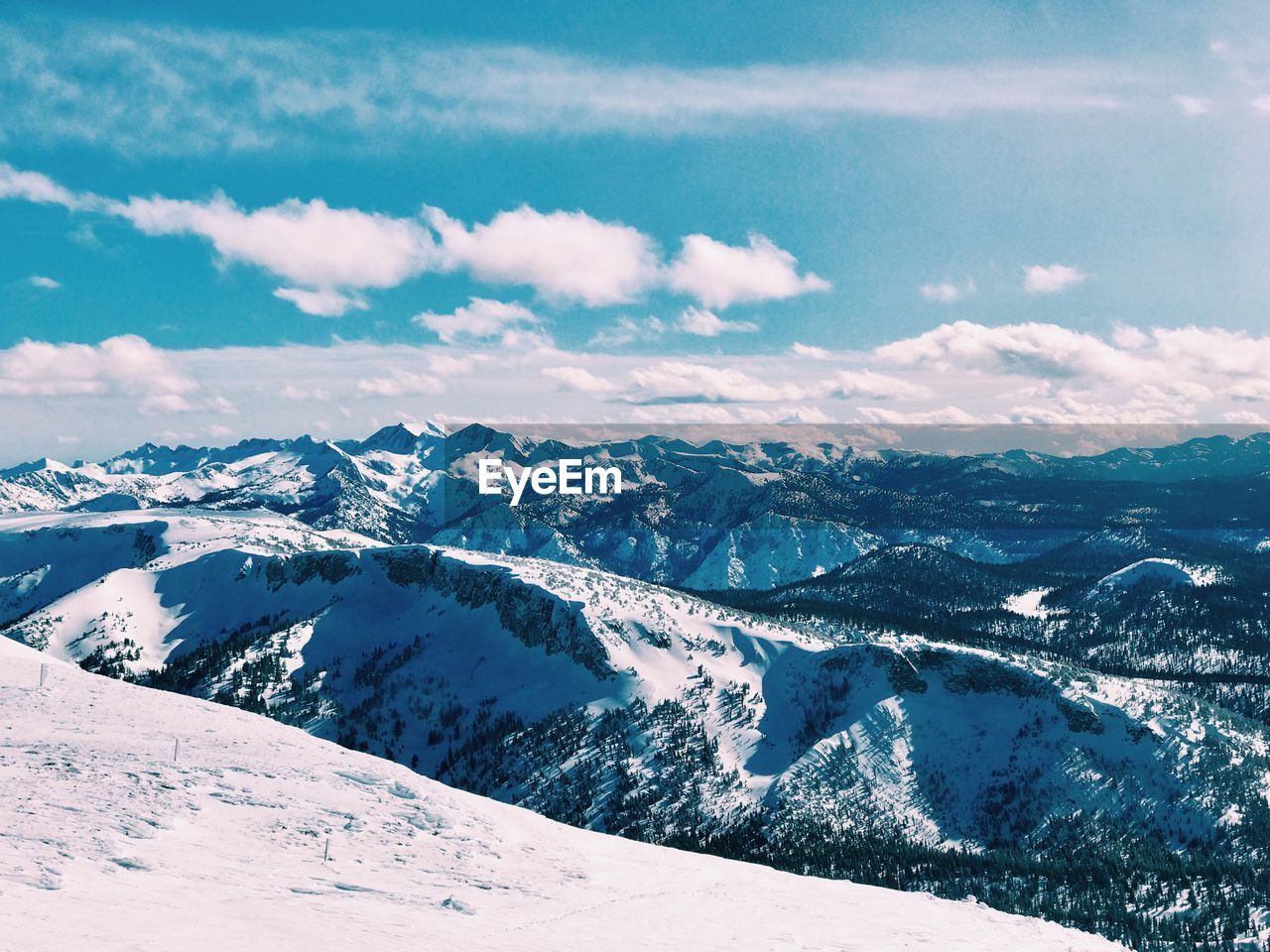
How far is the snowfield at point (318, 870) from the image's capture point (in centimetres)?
3662

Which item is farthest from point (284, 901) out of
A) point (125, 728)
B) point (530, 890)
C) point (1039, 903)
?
point (1039, 903)

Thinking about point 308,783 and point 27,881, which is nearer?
point 27,881

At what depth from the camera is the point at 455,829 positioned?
60469 millimetres

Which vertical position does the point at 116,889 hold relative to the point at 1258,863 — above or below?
above

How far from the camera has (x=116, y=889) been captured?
37406mm

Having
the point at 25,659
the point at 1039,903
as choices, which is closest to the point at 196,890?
the point at 25,659

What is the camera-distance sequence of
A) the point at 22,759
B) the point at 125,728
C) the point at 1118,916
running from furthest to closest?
the point at 1118,916, the point at 125,728, the point at 22,759

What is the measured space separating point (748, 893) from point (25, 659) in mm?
87512

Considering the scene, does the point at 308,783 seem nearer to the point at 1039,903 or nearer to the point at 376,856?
the point at 376,856

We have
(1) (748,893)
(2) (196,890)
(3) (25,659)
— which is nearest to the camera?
(2) (196,890)

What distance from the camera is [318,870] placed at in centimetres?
4694

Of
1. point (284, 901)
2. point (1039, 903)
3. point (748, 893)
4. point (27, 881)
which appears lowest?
point (1039, 903)

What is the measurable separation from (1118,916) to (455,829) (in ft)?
572

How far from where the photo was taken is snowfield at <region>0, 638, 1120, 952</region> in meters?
36.6
